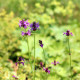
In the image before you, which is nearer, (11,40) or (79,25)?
(11,40)

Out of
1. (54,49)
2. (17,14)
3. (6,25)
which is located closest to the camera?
(54,49)

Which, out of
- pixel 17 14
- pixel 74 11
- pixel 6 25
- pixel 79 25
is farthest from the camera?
pixel 74 11

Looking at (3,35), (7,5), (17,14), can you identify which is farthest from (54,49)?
(7,5)

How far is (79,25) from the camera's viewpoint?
4.80m

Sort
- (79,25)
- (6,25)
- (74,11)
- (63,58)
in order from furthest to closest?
1. (74,11)
2. (79,25)
3. (6,25)
4. (63,58)

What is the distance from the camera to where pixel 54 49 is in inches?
137

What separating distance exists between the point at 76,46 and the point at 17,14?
2.48 meters

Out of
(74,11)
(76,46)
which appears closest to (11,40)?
(76,46)

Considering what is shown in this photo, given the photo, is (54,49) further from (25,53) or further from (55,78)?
(55,78)

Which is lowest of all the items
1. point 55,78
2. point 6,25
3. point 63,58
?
point 55,78

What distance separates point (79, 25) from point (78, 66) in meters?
2.07

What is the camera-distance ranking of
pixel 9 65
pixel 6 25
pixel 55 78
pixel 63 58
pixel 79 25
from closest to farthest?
pixel 55 78 → pixel 9 65 → pixel 63 58 → pixel 6 25 → pixel 79 25

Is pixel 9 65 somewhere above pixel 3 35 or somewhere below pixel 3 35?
below

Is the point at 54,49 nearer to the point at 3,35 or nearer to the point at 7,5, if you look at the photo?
the point at 3,35
